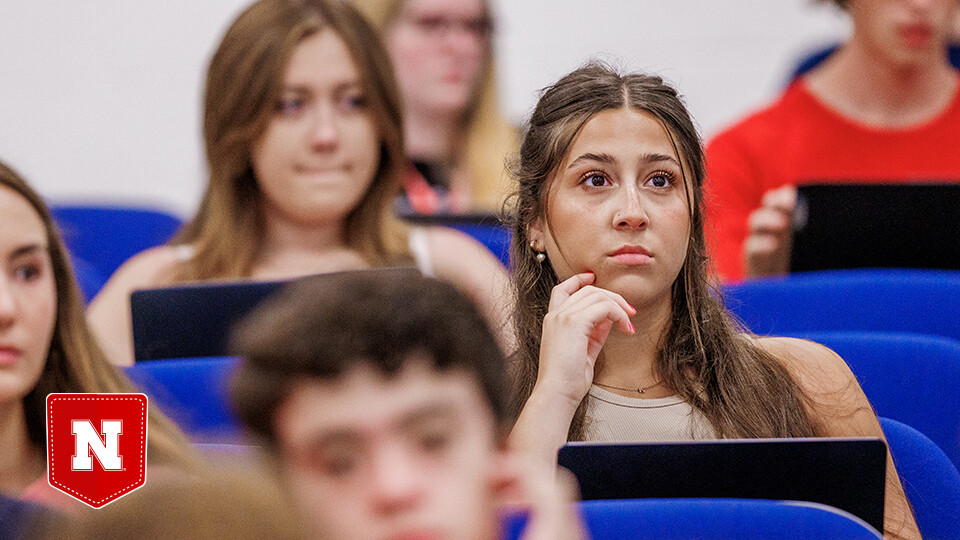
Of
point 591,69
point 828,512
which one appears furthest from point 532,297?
point 828,512

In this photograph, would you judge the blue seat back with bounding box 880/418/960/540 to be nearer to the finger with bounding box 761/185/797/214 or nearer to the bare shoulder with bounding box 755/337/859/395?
the bare shoulder with bounding box 755/337/859/395

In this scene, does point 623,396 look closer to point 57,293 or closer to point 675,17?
point 57,293

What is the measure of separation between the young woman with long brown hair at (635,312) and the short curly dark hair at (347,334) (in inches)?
19.6

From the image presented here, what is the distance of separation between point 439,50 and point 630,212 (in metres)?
1.66

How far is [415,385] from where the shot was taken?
621 mm

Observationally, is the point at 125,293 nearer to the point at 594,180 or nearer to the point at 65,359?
the point at 65,359

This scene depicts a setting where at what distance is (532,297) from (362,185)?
2.44 ft

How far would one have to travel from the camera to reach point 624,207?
1151 millimetres

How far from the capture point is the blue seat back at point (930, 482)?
1176mm

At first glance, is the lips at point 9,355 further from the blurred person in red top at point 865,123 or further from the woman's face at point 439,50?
the woman's face at point 439,50

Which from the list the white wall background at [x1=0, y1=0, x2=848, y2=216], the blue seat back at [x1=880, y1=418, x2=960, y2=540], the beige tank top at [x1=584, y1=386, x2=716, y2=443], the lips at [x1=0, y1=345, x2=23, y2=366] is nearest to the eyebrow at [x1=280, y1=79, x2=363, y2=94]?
the lips at [x1=0, y1=345, x2=23, y2=366]

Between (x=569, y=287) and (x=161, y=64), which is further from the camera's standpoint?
(x=161, y=64)

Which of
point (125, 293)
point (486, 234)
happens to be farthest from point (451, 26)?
point (125, 293)

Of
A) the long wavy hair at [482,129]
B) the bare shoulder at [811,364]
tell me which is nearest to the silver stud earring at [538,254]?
the bare shoulder at [811,364]
